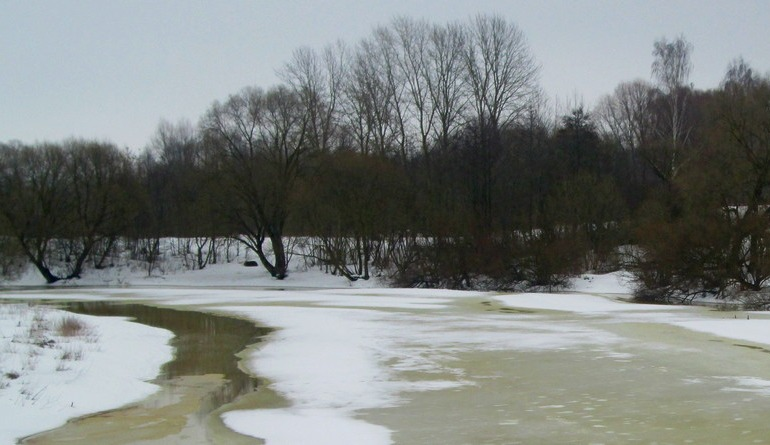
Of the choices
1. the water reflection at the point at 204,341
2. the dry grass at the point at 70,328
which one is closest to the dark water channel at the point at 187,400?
the water reflection at the point at 204,341

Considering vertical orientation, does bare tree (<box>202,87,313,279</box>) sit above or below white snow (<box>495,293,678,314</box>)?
above

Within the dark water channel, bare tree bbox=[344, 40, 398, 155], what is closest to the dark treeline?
bare tree bbox=[344, 40, 398, 155]

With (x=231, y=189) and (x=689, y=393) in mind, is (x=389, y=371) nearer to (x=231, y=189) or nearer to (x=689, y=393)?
(x=689, y=393)

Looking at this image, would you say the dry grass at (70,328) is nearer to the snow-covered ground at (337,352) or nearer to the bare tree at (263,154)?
the snow-covered ground at (337,352)

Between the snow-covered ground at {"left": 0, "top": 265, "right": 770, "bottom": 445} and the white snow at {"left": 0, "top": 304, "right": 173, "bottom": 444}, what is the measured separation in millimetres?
34

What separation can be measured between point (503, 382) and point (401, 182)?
43.1 metres

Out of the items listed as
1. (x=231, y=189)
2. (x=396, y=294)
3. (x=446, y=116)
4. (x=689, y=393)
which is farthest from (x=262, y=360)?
(x=446, y=116)

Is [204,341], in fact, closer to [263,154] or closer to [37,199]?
[263,154]

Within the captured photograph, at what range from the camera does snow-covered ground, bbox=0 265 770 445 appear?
37.6ft

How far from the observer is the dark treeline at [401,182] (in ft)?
173

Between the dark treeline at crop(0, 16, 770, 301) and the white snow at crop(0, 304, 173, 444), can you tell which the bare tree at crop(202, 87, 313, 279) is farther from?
the white snow at crop(0, 304, 173, 444)

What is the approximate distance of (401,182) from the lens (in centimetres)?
5684

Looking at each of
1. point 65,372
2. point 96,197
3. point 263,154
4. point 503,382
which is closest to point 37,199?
point 96,197

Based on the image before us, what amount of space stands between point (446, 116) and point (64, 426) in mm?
55294
